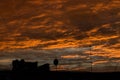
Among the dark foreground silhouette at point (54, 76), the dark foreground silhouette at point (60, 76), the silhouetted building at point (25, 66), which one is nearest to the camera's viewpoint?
the dark foreground silhouette at point (60, 76)

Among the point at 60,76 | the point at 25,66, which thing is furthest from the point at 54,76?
the point at 25,66

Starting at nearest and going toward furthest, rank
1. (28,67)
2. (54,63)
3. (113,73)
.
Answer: (113,73) → (54,63) → (28,67)

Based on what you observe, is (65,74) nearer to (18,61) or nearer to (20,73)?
(20,73)

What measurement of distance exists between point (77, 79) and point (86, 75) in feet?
5.12

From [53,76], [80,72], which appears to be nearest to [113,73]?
[80,72]

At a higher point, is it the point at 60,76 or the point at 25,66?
the point at 25,66

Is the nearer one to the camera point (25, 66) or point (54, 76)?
point (54, 76)

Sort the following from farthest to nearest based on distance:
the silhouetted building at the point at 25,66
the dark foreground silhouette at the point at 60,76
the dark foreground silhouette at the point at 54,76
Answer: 1. the silhouetted building at the point at 25,66
2. the dark foreground silhouette at the point at 54,76
3. the dark foreground silhouette at the point at 60,76

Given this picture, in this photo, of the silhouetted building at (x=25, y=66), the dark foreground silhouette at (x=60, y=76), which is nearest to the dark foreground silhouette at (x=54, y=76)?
the dark foreground silhouette at (x=60, y=76)

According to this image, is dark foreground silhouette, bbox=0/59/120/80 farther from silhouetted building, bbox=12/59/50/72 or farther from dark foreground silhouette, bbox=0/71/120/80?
silhouetted building, bbox=12/59/50/72

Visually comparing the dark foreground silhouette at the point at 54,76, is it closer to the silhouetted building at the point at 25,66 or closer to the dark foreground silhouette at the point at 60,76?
the dark foreground silhouette at the point at 60,76

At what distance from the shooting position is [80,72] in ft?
179

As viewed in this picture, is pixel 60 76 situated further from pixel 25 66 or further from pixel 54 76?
pixel 25 66

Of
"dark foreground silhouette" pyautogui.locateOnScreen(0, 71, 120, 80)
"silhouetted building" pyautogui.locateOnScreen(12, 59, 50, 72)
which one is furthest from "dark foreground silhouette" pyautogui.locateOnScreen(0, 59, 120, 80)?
"silhouetted building" pyautogui.locateOnScreen(12, 59, 50, 72)
